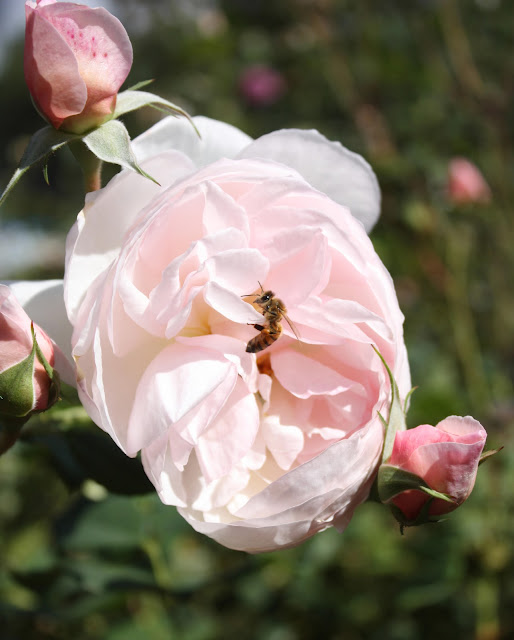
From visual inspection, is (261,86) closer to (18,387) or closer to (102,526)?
(102,526)

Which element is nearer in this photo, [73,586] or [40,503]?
[73,586]

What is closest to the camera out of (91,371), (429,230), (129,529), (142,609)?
(91,371)

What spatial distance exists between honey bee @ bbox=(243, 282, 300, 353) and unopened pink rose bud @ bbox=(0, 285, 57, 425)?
5.5 inches

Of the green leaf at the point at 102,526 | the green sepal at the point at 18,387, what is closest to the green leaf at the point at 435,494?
the green sepal at the point at 18,387

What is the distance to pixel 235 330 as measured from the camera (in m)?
0.50

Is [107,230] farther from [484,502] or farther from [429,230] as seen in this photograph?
[429,230]

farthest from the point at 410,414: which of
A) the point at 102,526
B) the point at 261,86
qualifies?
the point at 261,86

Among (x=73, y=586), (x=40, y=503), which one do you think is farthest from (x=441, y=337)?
(x=73, y=586)

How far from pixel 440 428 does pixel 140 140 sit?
11.1 inches

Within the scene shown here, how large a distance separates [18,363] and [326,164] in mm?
251

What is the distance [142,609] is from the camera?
94 cm

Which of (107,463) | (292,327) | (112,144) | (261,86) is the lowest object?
(261,86)

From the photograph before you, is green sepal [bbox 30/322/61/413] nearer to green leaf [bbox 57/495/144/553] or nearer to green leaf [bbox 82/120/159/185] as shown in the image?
green leaf [bbox 82/120/159/185]

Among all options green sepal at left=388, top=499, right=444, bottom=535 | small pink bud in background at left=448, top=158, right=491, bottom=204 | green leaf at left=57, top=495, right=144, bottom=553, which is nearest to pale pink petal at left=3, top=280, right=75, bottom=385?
green sepal at left=388, top=499, right=444, bottom=535
